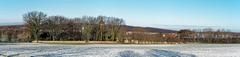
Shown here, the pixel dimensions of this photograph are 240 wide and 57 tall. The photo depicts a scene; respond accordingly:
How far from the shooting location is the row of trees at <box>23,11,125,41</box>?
3415 inches

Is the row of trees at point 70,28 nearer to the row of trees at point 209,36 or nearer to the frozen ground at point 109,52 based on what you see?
the row of trees at point 209,36

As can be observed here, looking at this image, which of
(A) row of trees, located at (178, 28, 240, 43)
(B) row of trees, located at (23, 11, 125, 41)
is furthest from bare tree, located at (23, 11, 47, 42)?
(A) row of trees, located at (178, 28, 240, 43)

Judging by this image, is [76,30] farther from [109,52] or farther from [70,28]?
[109,52]

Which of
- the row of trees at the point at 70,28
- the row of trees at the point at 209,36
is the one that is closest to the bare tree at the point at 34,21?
the row of trees at the point at 70,28

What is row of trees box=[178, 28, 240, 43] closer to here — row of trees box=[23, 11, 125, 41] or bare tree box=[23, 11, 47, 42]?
row of trees box=[23, 11, 125, 41]

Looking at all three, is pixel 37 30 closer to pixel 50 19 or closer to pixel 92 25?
pixel 50 19

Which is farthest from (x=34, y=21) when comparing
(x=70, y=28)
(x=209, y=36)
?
(x=209, y=36)

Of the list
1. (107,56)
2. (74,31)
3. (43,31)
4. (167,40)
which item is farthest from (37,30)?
(107,56)

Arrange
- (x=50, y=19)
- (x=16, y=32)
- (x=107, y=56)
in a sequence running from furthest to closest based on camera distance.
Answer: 1. (x=16, y=32)
2. (x=50, y=19)
3. (x=107, y=56)

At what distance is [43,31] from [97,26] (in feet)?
39.0

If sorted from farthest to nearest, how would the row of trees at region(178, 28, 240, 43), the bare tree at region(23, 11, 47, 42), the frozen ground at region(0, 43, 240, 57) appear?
1. the row of trees at region(178, 28, 240, 43)
2. the bare tree at region(23, 11, 47, 42)
3. the frozen ground at region(0, 43, 240, 57)

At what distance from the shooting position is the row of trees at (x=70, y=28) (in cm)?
8675

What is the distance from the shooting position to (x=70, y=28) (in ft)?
305

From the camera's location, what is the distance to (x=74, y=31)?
93312mm
